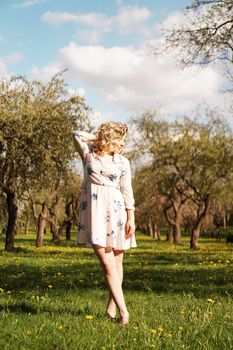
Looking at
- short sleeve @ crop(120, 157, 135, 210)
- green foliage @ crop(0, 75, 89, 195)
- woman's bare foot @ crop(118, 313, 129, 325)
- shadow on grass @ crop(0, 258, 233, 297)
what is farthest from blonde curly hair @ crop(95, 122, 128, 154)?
green foliage @ crop(0, 75, 89, 195)

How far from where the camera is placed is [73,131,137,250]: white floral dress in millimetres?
6290

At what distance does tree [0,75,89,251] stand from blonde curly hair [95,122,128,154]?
64.6 feet

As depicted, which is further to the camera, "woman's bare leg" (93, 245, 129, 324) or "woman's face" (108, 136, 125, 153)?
"woman's face" (108, 136, 125, 153)

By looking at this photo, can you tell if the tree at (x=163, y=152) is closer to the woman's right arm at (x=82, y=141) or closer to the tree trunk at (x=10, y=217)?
the tree trunk at (x=10, y=217)

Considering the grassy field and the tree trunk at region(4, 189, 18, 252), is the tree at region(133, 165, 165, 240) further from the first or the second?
the grassy field

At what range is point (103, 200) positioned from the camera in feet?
20.9

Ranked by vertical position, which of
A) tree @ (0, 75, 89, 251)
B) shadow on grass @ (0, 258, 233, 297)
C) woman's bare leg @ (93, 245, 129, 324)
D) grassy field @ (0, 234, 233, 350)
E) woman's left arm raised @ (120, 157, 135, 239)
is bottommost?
grassy field @ (0, 234, 233, 350)

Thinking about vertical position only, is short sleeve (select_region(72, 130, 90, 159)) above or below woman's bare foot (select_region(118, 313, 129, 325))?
above

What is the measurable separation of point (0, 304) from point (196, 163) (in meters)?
33.8

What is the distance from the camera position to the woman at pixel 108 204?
20.6ft

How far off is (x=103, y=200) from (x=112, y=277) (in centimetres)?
95

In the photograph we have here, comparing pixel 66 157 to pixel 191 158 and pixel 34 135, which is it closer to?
pixel 34 135

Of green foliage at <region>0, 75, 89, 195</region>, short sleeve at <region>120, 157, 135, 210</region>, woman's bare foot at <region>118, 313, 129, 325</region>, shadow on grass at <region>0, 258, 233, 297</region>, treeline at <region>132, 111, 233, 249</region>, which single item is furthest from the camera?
treeline at <region>132, 111, 233, 249</region>

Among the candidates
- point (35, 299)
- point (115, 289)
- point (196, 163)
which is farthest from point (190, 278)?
point (196, 163)
